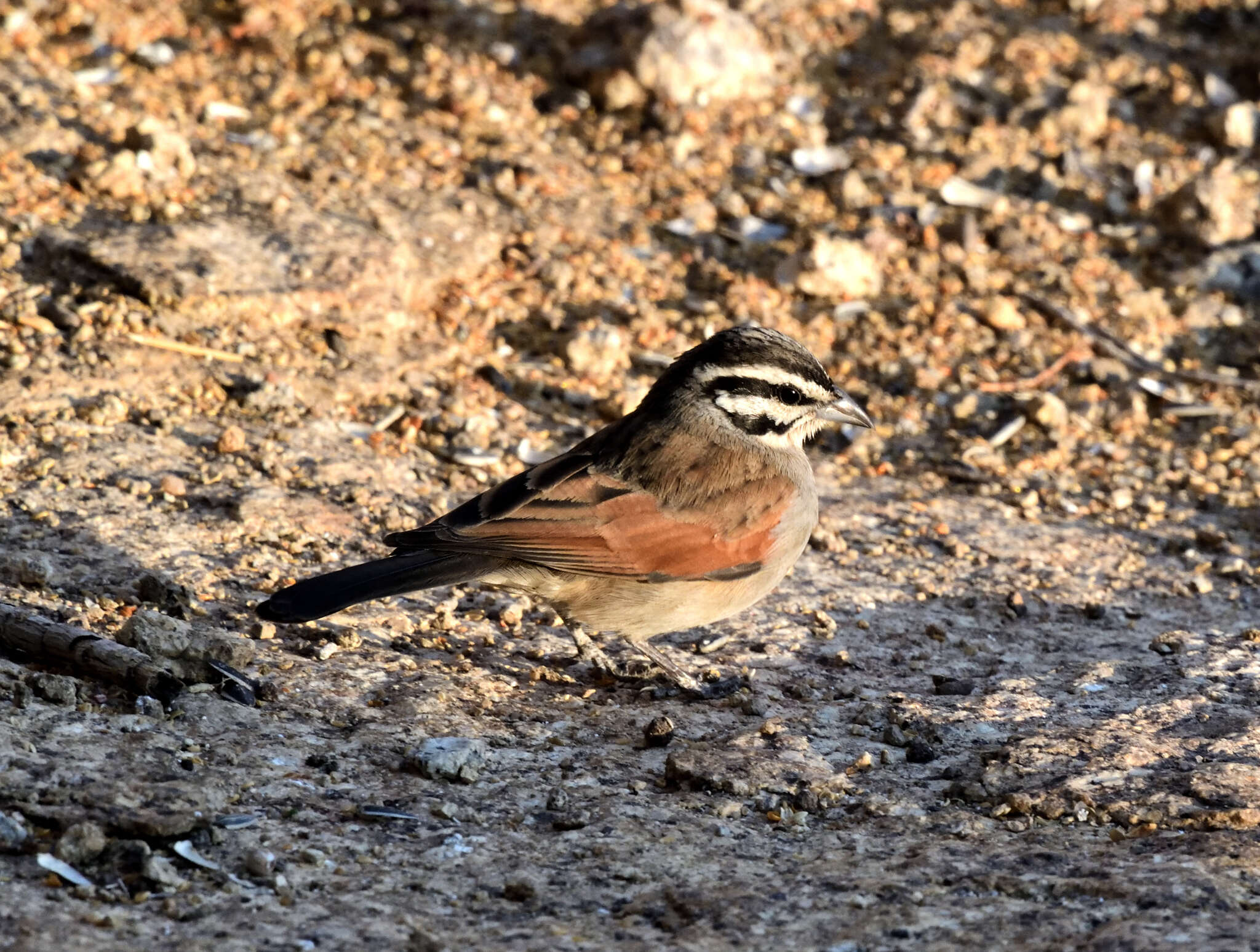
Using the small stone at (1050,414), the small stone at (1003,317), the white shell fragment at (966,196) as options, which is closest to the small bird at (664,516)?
the small stone at (1050,414)

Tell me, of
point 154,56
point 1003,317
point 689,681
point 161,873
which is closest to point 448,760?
point 161,873

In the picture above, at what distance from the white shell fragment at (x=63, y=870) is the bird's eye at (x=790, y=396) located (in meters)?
3.49

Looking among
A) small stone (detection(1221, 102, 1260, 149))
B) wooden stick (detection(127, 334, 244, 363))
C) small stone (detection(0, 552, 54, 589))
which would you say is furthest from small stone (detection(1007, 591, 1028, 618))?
small stone (detection(1221, 102, 1260, 149))

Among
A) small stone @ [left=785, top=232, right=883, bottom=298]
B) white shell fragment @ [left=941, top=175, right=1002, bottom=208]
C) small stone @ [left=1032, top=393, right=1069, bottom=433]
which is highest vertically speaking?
white shell fragment @ [left=941, top=175, right=1002, bottom=208]

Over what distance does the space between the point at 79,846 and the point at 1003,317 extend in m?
6.33

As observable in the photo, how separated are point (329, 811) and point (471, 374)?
3811 millimetres

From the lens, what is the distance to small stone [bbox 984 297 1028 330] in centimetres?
877

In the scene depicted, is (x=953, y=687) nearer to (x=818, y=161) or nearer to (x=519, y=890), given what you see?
(x=519, y=890)

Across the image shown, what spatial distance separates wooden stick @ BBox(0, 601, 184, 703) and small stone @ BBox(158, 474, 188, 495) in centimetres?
145

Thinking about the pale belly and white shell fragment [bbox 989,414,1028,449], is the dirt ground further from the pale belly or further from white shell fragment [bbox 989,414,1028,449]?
the pale belly

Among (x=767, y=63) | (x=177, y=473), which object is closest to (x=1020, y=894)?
(x=177, y=473)

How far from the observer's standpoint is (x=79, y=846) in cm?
403

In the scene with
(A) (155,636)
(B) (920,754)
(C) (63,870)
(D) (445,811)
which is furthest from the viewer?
(B) (920,754)

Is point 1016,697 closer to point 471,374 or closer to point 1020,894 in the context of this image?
point 1020,894
